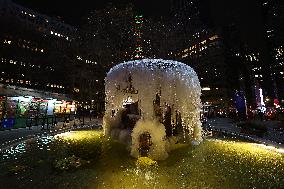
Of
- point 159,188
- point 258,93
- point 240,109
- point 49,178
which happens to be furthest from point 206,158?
point 258,93

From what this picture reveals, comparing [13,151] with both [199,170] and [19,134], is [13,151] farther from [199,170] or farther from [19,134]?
[199,170]

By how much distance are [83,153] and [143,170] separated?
10.0 ft

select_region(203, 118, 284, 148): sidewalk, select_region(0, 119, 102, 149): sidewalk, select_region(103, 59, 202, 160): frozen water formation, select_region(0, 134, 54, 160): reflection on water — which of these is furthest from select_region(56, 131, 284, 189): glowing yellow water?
select_region(0, 119, 102, 149): sidewalk

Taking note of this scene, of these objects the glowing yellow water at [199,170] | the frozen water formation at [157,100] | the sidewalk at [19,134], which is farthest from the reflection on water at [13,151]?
the frozen water formation at [157,100]

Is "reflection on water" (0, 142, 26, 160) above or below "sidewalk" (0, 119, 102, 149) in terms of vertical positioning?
below

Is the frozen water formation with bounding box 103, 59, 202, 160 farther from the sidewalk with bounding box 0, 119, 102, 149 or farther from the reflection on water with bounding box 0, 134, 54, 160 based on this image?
the sidewalk with bounding box 0, 119, 102, 149

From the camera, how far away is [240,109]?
26422 mm

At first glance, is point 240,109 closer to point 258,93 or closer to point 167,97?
point 167,97

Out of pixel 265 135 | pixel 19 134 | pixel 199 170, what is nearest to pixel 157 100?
pixel 199 170

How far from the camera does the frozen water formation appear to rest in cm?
761

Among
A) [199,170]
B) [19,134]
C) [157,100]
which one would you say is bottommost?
[199,170]

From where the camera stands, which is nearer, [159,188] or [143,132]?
[159,188]

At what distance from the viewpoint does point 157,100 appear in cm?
859

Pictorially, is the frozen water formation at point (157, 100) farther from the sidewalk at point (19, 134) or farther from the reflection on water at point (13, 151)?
the sidewalk at point (19, 134)
